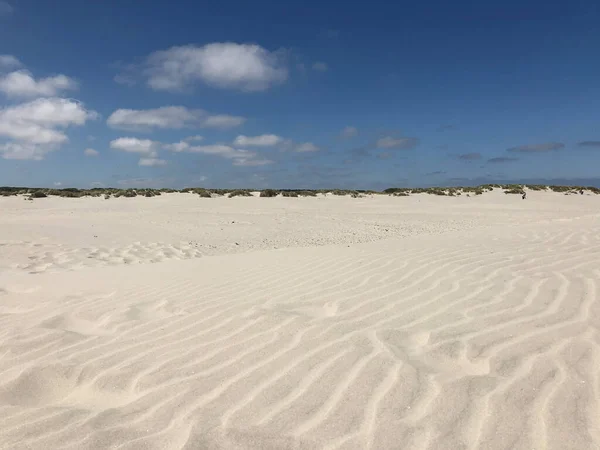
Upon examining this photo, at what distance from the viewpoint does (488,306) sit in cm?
381

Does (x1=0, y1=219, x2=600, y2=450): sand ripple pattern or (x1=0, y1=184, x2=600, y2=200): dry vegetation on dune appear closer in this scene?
(x1=0, y1=219, x2=600, y2=450): sand ripple pattern

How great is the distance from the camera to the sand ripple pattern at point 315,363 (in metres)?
2.08

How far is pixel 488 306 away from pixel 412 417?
6.58ft

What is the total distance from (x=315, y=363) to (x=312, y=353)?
158mm

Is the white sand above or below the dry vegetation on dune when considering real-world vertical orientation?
below

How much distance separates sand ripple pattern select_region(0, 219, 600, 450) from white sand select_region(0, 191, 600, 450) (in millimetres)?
13

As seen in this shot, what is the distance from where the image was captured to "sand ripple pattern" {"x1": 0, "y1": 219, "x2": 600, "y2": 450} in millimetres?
2076

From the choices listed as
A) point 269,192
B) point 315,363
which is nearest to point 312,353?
point 315,363

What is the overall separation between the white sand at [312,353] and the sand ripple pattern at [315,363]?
0.01 m

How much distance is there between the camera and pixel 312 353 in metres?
2.99

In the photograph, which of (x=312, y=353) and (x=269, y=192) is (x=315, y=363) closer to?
(x=312, y=353)

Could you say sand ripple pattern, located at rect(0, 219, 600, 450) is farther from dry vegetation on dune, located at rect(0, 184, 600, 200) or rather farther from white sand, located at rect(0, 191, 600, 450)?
dry vegetation on dune, located at rect(0, 184, 600, 200)

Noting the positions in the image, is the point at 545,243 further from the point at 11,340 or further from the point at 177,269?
the point at 11,340

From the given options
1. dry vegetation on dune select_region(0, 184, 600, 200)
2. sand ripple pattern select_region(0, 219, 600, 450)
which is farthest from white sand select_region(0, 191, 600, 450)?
dry vegetation on dune select_region(0, 184, 600, 200)
